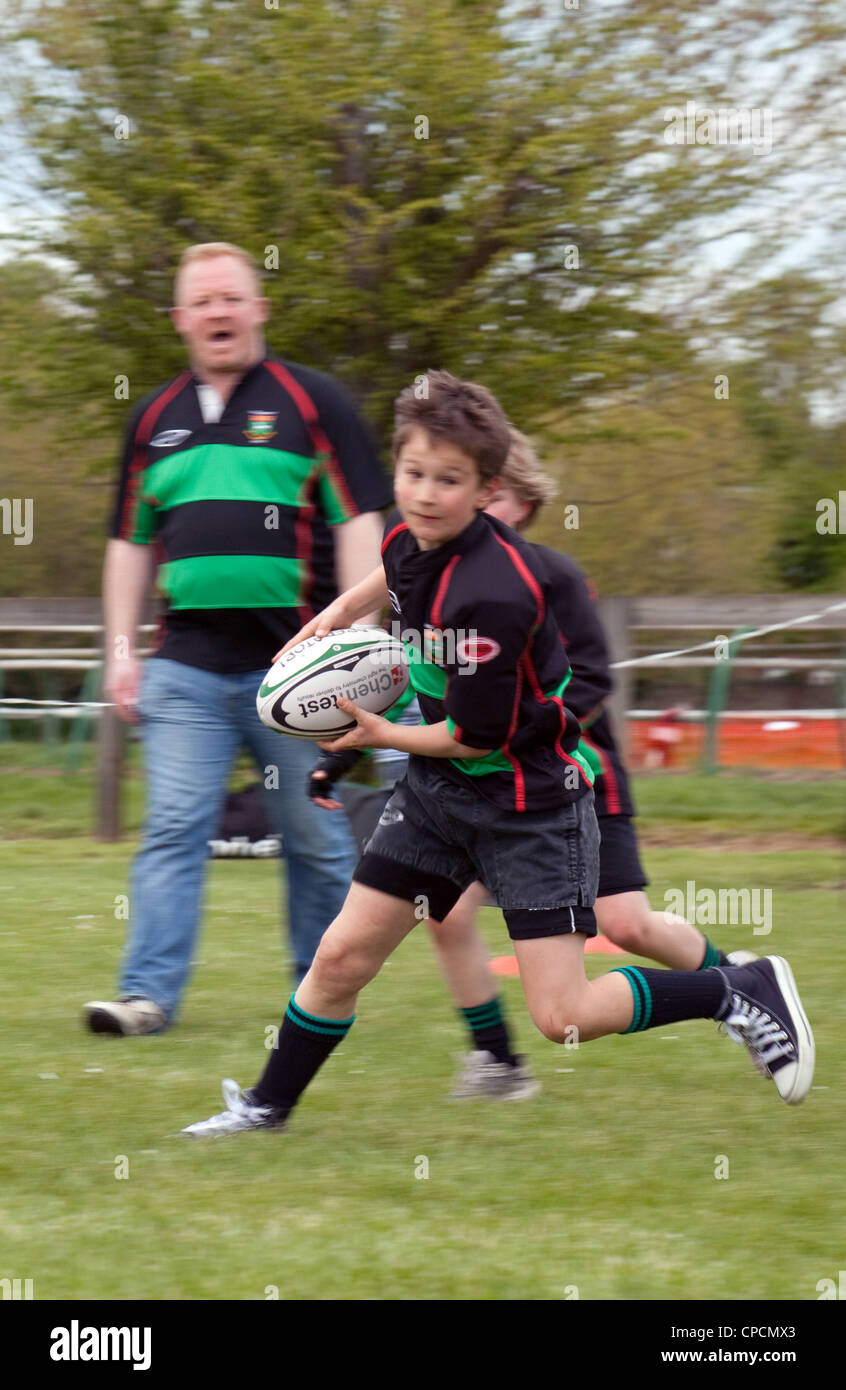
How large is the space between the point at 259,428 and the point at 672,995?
2.07 metres

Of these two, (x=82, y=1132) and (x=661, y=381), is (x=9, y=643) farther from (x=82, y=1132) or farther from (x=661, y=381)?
(x=82, y=1132)

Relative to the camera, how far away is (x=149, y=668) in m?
5.22

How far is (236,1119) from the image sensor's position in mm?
3928

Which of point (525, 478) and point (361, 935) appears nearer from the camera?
point (361, 935)

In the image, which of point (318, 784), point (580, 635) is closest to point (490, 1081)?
point (318, 784)

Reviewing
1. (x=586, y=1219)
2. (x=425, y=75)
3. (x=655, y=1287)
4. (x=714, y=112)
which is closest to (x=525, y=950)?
(x=586, y=1219)

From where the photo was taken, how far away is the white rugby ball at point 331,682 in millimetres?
3904

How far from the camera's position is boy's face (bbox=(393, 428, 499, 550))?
3.49 m

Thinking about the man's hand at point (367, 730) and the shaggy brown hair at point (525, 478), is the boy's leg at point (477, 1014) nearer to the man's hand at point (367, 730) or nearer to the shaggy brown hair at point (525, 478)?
the man's hand at point (367, 730)

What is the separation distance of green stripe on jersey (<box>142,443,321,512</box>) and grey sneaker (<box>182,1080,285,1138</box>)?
1793 mm

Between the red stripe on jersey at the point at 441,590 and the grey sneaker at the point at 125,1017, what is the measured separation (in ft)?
6.49

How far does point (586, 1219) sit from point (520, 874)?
0.74 m

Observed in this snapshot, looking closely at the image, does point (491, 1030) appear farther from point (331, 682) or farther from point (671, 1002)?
point (331, 682)
